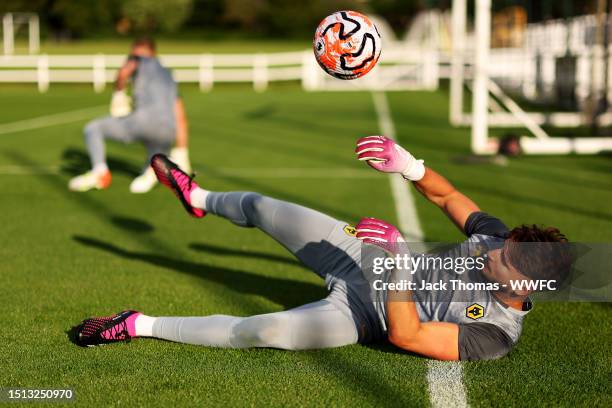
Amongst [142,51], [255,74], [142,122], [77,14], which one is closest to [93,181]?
[142,122]

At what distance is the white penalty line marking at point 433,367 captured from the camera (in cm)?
434

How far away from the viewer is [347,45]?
6094 millimetres

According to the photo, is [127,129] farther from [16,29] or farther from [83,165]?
[16,29]

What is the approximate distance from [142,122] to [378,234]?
24.3 ft

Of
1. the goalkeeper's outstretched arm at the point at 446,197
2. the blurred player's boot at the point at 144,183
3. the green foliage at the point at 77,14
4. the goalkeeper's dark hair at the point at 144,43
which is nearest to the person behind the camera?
the goalkeeper's outstretched arm at the point at 446,197

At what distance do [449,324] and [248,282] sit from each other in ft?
8.05

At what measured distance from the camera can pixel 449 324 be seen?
15.4 ft

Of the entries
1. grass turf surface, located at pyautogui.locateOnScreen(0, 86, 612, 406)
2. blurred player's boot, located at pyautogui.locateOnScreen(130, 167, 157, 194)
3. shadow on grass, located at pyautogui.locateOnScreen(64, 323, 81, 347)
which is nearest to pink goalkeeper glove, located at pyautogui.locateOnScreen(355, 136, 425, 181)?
grass turf surface, located at pyautogui.locateOnScreen(0, 86, 612, 406)

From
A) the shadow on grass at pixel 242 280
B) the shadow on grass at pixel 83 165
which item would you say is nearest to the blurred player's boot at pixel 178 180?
the shadow on grass at pixel 242 280

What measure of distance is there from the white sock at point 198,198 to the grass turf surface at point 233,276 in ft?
2.32

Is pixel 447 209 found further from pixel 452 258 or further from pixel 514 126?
pixel 514 126

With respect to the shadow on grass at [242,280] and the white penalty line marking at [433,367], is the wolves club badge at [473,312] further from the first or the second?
the shadow on grass at [242,280]

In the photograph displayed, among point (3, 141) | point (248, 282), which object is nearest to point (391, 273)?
point (248, 282)

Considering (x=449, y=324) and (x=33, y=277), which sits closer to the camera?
(x=449, y=324)
